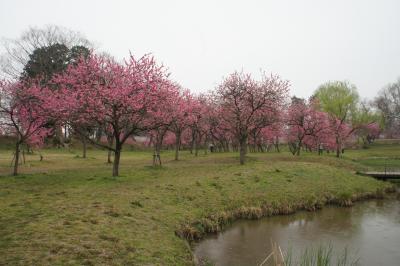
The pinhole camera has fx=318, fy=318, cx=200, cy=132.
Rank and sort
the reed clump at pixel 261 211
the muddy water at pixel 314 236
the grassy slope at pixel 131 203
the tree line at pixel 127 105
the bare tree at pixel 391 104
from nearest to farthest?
the grassy slope at pixel 131 203
the muddy water at pixel 314 236
the reed clump at pixel 261 211
the tree line at pixel 127 105
the bare tree at pixel 391 104

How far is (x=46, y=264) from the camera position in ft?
29.5

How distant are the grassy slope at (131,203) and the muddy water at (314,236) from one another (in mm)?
1772

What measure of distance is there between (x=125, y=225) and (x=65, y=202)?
435 cm

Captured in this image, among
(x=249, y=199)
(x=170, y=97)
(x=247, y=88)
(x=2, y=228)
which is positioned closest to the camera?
(x=2, y=228)

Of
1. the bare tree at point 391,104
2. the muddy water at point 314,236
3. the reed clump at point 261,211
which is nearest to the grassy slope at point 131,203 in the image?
the reed clump at point 261,211

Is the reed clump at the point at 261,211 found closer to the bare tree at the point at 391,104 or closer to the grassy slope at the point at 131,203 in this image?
the grassy slope at the point at 131,203

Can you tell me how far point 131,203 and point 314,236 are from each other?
393 inches

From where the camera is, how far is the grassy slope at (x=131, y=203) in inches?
412

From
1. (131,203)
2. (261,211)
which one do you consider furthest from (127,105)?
(261,211)

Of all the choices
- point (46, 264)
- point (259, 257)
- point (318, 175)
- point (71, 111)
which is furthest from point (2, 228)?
point (318, 175)

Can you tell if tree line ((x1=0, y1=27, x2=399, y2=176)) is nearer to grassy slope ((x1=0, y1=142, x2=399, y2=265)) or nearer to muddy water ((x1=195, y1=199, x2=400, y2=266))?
grassy slope ((x1=0, y1=142, x2=399, y2=265))

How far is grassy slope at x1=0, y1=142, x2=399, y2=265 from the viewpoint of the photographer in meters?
A: 10.5

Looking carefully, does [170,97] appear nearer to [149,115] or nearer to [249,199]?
[149,115]

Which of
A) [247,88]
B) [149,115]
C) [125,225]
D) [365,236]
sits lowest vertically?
[365,236]
